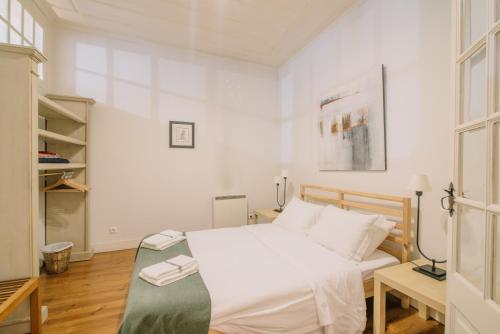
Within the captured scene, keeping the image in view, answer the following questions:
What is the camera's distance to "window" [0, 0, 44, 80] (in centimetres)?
203

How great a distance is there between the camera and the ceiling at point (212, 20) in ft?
8.39

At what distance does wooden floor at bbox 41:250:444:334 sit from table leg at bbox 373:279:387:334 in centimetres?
19

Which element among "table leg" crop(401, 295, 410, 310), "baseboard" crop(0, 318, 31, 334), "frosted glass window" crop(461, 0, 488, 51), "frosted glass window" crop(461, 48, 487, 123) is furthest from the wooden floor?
"frosted glass window" crop(461, 0, 488, 51)

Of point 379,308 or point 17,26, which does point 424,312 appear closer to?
point 379,308

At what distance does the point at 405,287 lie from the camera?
1417 mm

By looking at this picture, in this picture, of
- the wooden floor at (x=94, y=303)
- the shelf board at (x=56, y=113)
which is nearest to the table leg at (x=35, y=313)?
the wooden floor at (x=94, y=303)

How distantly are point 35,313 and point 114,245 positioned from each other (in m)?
1.66

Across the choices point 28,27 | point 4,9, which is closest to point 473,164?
point 4,9

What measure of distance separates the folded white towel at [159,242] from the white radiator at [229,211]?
1.42 meters

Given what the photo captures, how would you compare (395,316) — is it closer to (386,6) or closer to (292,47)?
(386,6)

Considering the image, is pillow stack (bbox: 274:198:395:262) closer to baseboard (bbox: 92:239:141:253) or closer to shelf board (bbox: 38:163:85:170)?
baseboard (bbox: 92:239:141:253)

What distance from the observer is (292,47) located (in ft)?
11.3

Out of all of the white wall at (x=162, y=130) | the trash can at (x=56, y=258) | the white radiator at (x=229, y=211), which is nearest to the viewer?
the trash can at (x=56, y=258)

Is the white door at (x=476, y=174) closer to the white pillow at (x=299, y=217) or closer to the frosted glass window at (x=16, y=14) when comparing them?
the white pillow at (x=299, y=217)
